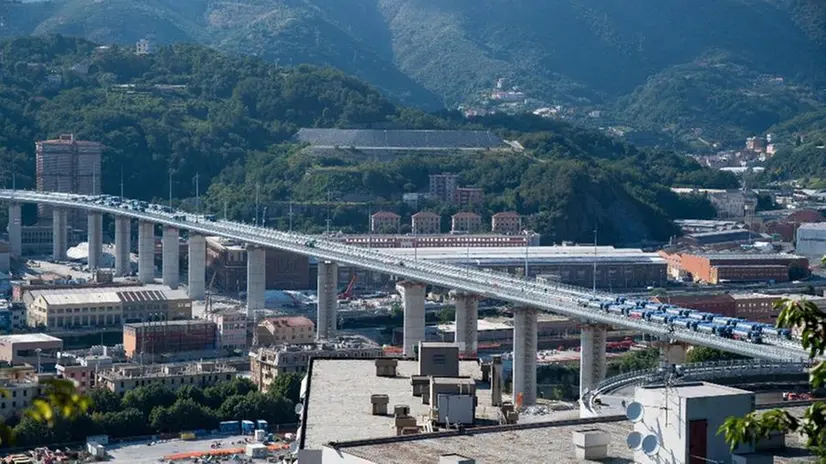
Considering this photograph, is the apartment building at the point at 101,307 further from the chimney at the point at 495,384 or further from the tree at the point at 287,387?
the chimney at the point at 495,384

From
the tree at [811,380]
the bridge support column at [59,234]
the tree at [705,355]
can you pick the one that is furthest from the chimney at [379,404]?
the bridge support column at [59,234]

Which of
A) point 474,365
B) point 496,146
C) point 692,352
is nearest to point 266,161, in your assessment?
point 496,146

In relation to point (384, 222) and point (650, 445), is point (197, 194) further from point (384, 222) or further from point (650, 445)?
point (650, 445)

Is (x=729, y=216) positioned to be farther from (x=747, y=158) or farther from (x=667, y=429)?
(x=667, y=429)

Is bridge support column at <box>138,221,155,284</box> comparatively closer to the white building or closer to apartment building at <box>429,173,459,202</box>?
apartment building at <box>429,173,459,202</box>

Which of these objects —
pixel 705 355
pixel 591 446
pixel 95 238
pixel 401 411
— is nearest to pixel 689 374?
pixel 401 411
